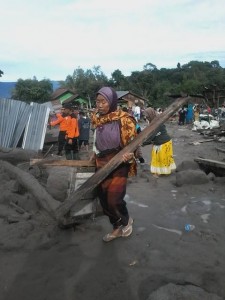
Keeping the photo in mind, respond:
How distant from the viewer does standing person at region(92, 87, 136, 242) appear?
11.9ft

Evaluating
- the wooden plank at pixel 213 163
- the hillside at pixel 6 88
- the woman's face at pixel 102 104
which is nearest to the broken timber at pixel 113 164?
the woman's face at pixel 102 104

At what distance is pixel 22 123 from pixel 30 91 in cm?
3046

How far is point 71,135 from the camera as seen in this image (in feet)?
30.9

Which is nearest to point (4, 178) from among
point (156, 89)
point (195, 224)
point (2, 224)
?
point (2, 224)

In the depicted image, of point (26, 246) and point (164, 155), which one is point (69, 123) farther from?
point (26, 246)

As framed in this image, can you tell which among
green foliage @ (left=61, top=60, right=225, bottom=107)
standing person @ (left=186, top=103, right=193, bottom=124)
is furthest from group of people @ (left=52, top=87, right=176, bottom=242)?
green foliage @ (left=61, top=60, right=225, bottom=107)

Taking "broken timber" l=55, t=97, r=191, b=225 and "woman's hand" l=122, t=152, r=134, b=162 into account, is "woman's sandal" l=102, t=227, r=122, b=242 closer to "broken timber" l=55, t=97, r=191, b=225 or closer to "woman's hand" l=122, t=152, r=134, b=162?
"broken timber" l=55, t=97, r=191, b=225

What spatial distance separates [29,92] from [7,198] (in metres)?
36.0

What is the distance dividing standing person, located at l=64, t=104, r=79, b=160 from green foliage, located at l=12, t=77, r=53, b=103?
31.2 m

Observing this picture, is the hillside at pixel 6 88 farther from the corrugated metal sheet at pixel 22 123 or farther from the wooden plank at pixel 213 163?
the wooden plank at pixel 213 163

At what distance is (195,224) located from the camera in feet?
14.5

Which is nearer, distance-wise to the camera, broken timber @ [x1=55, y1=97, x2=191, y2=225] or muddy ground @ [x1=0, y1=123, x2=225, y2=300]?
muddy ground @ [x1=0, y1=123, x2=225, y2=300]

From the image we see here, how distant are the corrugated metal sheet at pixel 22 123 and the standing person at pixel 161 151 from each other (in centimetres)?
440

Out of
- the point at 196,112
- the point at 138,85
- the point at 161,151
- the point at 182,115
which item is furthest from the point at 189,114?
the point at 138,85
